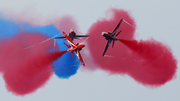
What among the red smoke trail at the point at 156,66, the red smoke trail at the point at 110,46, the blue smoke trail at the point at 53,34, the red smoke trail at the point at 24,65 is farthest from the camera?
the red smoke trail at the point at 110,46

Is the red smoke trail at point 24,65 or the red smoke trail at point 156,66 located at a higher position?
the red smoke trail at point 24,65

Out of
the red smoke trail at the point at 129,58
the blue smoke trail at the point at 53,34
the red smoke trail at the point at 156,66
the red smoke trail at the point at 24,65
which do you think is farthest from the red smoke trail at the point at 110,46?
the red smoke trail at the point at 24,65

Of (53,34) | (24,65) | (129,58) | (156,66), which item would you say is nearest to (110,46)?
(129,58)

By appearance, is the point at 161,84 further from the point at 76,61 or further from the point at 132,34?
the point at 76,61

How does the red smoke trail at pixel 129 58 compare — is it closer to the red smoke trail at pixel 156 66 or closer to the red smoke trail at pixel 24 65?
the red smoke trail at pixel 156 66

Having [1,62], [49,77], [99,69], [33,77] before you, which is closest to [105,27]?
[99,69]

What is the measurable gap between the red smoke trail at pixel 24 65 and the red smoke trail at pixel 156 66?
13343 millimetres

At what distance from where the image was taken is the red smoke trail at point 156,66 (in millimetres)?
24531

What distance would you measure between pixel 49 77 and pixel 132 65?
14107mm

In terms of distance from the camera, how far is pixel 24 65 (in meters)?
23.9

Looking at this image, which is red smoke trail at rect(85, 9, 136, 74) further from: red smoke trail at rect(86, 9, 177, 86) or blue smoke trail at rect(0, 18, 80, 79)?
blue smoke trail at rect(0, 18, 80, 79)

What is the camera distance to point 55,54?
23.9 metres

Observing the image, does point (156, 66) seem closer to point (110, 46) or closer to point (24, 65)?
point (110, 46)

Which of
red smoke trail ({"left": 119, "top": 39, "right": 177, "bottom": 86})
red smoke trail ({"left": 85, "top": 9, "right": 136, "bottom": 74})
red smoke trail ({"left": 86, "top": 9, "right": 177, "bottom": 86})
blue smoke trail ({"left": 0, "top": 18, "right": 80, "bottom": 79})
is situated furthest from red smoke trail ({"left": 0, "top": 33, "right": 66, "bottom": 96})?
red smoke trail ({"left": 119, "top": 39, "right": 177, "bottom": 86})
